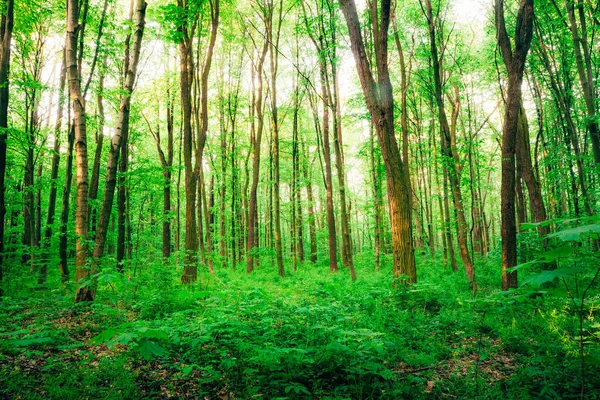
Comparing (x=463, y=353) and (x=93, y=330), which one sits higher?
(x=93, y=330)

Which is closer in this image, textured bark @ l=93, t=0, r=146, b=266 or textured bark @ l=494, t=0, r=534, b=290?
textured bark @ l=494, t=0, r=534, b=290

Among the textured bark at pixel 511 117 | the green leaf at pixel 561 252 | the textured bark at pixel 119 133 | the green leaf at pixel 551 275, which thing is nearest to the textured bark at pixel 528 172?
the textured bark at pixel 511 117

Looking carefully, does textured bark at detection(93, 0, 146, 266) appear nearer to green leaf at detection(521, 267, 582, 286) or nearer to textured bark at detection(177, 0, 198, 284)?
textured bark at detection(177, 0, 198, 284)

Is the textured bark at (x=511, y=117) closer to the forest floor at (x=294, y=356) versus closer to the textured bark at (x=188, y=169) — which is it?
the forest floor at (x=294, y=356)

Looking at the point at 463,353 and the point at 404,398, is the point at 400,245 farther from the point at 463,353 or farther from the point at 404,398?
the point at 404,398

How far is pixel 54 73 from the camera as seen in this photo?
56.7ft

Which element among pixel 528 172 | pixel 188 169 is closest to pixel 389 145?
pixel 188 169

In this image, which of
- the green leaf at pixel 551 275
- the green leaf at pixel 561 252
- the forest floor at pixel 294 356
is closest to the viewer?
the green leaf at pixel 551 275

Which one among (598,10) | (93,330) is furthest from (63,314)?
(598,10)

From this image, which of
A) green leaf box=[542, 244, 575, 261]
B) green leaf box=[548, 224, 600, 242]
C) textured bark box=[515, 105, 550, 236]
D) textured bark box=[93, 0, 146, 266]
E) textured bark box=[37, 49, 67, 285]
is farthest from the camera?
textured bark box=[37, 49, 67, 285]

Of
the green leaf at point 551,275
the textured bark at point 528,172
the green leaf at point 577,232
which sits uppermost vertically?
the textured bark at point 528,172

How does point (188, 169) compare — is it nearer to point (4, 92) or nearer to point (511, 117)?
point (4, 92)

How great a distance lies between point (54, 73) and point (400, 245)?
21.0m

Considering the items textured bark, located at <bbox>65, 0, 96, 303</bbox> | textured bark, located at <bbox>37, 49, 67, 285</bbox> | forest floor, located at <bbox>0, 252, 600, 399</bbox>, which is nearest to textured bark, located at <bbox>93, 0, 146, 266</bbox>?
textured bark, located at <bbox>65, 0, 96, 303</bbox>
